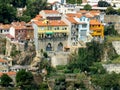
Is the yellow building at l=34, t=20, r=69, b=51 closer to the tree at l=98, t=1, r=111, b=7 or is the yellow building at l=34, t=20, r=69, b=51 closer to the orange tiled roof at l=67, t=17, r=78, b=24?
the orange tiled roof at l=67, t=17, r=78, b=24

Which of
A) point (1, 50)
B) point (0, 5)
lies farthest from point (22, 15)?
point (1, 50)

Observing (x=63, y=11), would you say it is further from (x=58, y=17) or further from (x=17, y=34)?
(x=17, y=34)

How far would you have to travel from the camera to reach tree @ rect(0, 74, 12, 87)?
136 ft

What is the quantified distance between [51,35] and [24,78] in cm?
487

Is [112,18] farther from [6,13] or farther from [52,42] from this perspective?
[6,13]

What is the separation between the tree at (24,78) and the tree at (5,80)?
0.54 metres

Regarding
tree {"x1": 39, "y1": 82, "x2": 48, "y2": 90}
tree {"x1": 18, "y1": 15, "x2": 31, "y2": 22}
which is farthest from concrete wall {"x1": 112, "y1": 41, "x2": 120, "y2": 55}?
tree {"x1": 18, "y1": 15, "x2": 31, "y2": 22}

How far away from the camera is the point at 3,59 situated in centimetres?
4353

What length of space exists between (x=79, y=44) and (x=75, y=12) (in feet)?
16.8

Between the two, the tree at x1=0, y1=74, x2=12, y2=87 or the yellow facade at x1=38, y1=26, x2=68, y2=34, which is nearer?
the tree at x1=0, y1=74, x2=12, y2=87

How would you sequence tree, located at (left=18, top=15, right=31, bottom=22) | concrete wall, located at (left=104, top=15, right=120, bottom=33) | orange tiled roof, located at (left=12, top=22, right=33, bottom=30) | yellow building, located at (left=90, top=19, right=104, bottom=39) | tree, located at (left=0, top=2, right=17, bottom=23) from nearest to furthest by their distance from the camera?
orange tiled roof, located at (left=12, top=22, right=33, bottom=30) → yellow building, located at (left=90, top=19, right=104, bottom=39) → tree, located at (left=0, top=2, right=17, bottom=23) → tree, located at (left=18, top=15, right=31, bottom=22) → concrete wall, located at (left=104, top=15, right=120, bottom=33)

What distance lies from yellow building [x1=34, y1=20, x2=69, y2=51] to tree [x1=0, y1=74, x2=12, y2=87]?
4106mm

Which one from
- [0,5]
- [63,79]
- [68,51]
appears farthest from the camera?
[0,5]

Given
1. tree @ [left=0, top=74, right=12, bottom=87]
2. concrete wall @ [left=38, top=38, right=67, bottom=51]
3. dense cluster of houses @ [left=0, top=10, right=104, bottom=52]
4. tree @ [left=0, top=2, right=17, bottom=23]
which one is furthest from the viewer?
tree @ [left=0, top=2, right=17, bottom=23]
